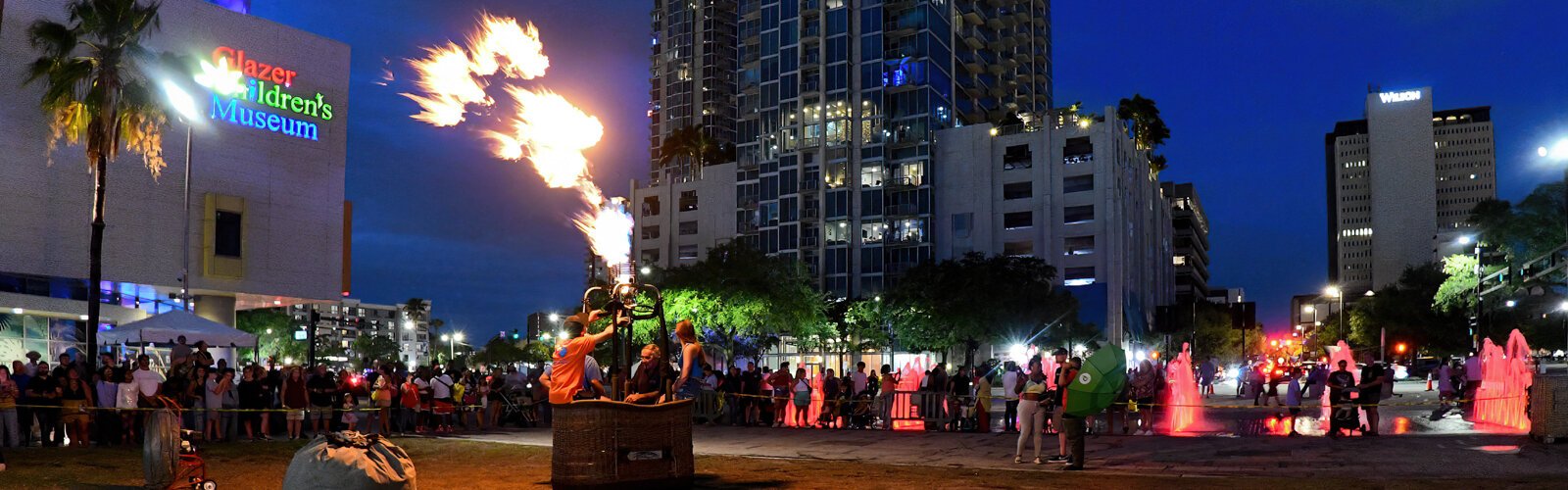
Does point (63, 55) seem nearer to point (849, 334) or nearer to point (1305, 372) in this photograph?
point (1305, 372)

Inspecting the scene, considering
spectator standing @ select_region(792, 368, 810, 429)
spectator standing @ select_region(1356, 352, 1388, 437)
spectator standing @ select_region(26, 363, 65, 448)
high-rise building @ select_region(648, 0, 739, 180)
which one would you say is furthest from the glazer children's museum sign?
high-rise building @ select_region(648, 0, 739, 180)

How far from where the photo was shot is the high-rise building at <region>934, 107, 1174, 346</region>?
78562 millimetres

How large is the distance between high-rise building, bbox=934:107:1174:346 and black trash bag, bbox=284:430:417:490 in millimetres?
70439

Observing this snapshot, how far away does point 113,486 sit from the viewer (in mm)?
13195

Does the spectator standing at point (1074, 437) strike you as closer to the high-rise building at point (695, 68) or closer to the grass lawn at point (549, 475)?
the grass lawn at point (549, 475)

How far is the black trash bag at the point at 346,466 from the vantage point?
866cm

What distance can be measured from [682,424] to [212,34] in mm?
35917

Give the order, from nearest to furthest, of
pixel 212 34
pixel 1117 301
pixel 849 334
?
pixel 212 34
pixel 849 334
pixel 1117 301

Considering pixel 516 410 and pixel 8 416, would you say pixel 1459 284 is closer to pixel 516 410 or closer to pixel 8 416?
pixel 516 410

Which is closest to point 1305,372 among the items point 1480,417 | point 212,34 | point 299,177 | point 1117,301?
point 1480,417

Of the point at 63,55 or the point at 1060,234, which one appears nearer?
the point at 63,55

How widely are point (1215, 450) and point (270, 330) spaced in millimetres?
86073

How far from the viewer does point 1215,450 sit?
17344 mm

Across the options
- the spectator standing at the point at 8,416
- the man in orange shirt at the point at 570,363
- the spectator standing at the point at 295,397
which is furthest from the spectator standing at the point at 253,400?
the man in orange shirt at the point at 570,363
